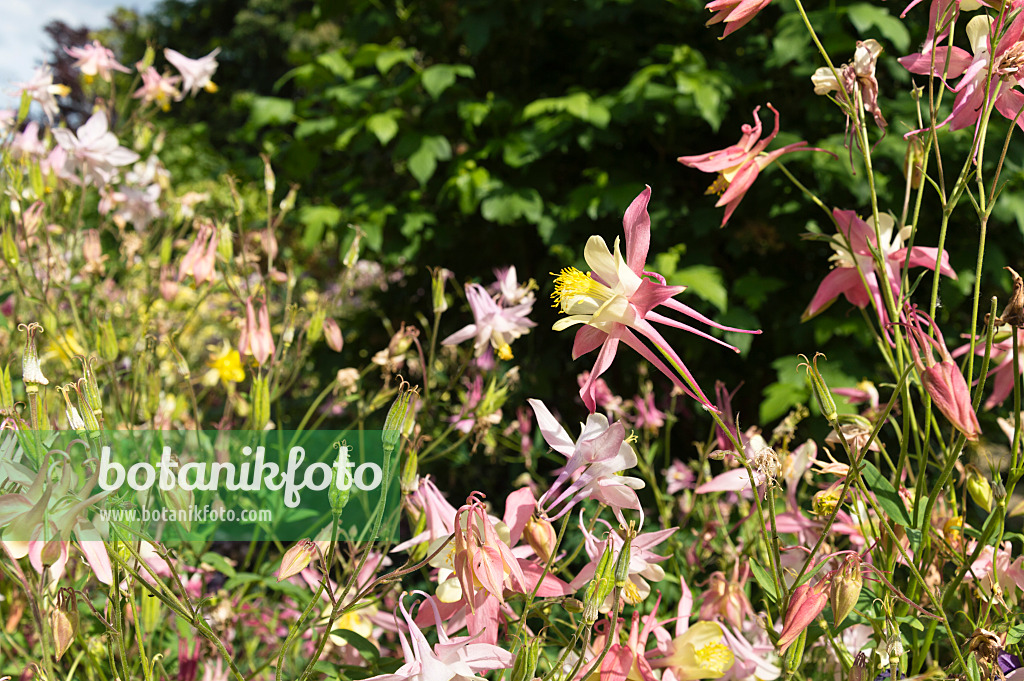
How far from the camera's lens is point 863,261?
2.32 ft

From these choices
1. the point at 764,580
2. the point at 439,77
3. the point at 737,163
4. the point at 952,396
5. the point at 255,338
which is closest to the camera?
the point at 952,396

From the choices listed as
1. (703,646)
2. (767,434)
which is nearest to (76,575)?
(703,646)

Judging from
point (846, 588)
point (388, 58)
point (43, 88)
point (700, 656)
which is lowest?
point (700, 656)

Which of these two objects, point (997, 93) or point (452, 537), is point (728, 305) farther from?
point (452, 537)

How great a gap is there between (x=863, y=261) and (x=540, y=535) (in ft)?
1.36

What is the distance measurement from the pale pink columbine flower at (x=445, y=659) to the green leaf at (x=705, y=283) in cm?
103

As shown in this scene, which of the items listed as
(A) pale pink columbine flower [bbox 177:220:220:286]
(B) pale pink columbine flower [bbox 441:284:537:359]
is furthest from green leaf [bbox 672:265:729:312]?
(A) pale pink columbine flower [bbox 177:220:220:286]

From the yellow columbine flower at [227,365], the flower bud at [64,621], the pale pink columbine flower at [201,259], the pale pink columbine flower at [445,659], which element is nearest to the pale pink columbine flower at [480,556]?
the pale pink columbine flower at [445,659]

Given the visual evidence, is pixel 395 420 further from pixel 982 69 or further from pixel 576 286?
pixel 982 69

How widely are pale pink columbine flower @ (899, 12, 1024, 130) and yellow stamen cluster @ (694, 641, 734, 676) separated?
48cm

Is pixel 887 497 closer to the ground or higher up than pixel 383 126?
closer to the ground

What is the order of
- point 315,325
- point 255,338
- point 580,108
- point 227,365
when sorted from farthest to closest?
1. point 580,108
2. point 227,365
3. point 315,325
4. point 255,338

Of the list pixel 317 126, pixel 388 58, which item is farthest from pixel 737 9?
pixel 317 126

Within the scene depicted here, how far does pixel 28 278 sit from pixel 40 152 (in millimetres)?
438
